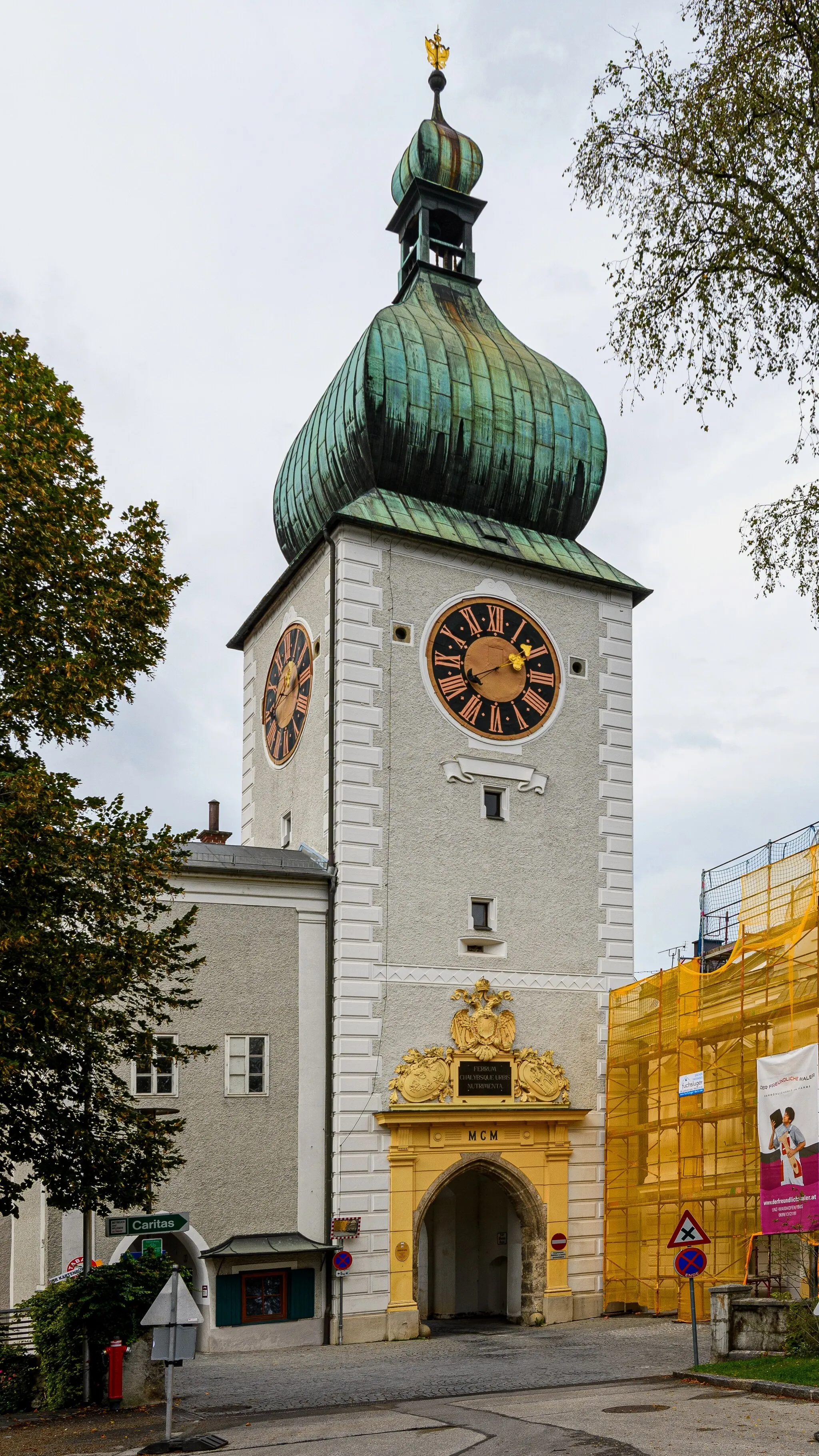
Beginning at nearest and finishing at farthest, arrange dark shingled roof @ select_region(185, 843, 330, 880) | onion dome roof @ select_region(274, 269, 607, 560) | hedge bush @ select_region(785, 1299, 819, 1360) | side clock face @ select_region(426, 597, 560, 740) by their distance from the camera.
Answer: hedge bush @ select_region(785, 1299, 819, 1360) → dark shingled roof @ select_region(185, 843, 330, 880) → side clock face @ select_region(426, 597, 560, 740) → onion dome roof @ select_region(274, 269, 607, 560)

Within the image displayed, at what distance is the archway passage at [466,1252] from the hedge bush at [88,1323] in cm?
1034

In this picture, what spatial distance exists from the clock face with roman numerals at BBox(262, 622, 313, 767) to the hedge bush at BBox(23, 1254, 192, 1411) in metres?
11.4

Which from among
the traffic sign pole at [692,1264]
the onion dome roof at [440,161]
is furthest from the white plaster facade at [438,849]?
the onion dome roof at [440,161]

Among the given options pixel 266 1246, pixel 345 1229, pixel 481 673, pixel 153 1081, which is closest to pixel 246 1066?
pixel 153 1081

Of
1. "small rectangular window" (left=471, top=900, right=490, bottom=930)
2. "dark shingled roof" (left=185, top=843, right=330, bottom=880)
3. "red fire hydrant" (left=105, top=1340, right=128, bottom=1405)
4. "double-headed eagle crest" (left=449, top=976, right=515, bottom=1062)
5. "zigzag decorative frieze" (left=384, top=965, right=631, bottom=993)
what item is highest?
"dark shingled roof" (left=185, top=843, right=330, bottom=880)

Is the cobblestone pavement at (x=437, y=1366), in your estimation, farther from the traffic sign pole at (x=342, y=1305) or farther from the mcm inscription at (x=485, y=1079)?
the mcm inscription at (x=485, y=1079)

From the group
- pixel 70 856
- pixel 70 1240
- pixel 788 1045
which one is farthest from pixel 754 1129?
pixel 70 856

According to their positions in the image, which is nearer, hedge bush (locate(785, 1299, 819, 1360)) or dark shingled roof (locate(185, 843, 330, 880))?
hedge bush (locate(785, 1299, 819, 1360))

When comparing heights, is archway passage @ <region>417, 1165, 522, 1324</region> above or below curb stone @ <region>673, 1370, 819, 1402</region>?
below

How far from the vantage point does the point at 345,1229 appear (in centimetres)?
2064

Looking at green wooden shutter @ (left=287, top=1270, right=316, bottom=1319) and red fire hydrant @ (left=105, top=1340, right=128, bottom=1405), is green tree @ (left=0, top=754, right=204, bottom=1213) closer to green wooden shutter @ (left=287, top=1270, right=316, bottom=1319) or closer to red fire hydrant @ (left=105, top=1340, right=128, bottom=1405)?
red fire hydrant @ (left=105, top=1340, right=128, bottom=1405)

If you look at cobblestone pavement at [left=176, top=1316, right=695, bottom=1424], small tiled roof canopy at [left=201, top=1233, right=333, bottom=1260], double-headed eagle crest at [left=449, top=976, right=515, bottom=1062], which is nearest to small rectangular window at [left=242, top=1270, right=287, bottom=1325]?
small tiled roof canopy at [left=201, top=1233, right=333, bottom=1260]

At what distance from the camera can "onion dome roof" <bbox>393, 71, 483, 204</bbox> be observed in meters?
28.5

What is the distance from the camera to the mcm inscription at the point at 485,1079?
22141 millimetres
